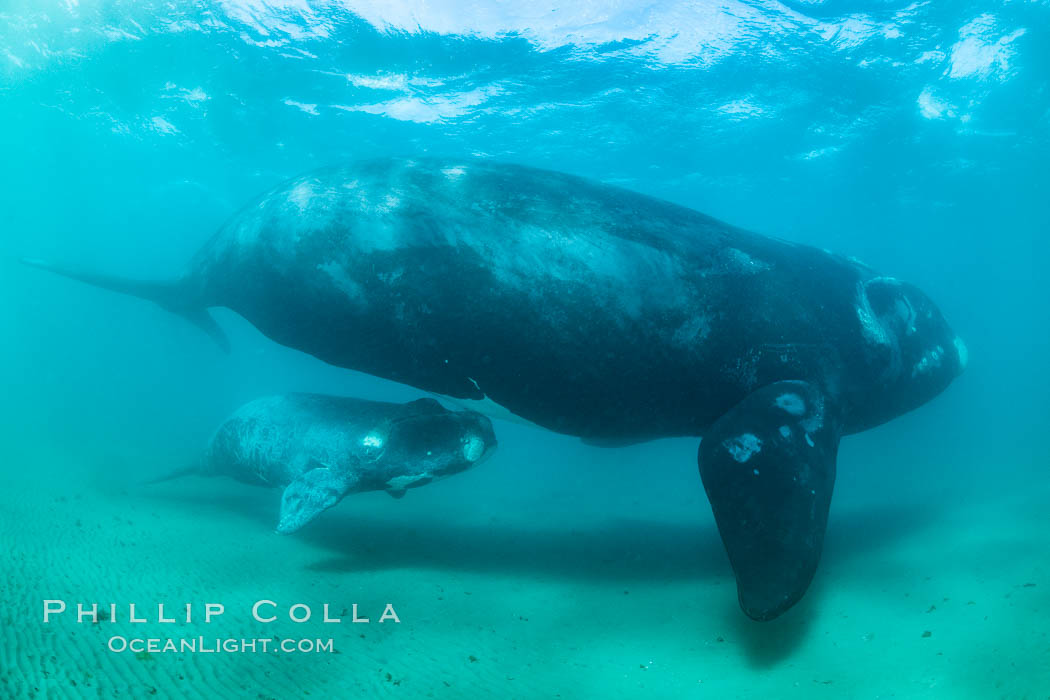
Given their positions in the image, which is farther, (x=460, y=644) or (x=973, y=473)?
(x=973, y=473)

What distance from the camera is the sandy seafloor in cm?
440

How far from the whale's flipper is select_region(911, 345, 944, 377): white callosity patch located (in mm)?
2499

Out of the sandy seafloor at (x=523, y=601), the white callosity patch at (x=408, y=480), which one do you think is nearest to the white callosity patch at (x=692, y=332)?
the sandy seafloor at (x=523, y=601)

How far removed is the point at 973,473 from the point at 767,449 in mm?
16599

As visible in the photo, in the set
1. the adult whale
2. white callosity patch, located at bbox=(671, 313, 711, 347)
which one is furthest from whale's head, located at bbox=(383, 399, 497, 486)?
white callosity patch, located at bbox=(671, 313, 711, 347)

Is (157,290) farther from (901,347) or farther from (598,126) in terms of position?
(598,126)

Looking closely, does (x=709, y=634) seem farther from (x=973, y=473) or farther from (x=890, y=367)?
(x=973, y=473)

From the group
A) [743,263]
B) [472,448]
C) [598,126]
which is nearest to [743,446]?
[743,263]

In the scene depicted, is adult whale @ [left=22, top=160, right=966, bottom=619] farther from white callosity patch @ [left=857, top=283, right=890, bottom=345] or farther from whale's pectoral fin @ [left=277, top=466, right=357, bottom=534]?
whale's pectoral fin @ [left=277, top=466, right=357, bottom=534]

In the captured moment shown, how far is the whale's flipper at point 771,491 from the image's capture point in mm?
5000

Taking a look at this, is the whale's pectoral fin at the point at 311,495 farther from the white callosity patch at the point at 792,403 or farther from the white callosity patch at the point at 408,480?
the white callosity patch at the point at 792,403

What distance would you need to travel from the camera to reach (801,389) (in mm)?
6129

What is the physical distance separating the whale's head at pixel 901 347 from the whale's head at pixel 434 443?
5.06 metres

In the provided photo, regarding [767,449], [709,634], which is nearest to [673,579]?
[709,634]
